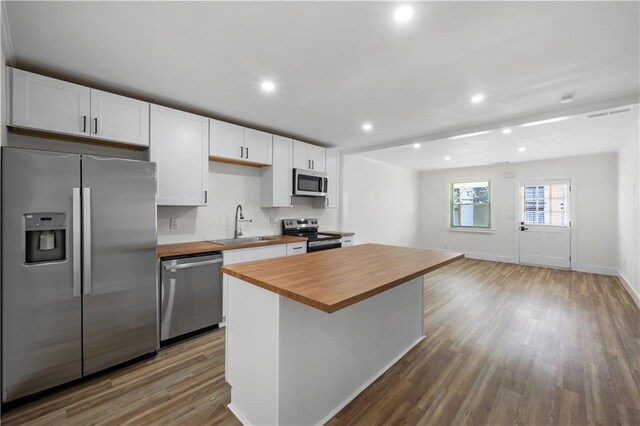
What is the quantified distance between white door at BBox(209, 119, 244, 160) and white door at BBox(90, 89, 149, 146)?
682 millimetres

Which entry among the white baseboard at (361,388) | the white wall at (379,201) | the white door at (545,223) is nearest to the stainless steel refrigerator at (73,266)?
the white baseboard at (361,388)

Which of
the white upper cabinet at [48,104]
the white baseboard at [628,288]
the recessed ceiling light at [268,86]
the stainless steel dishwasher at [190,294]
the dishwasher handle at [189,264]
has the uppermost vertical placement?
→ the recessed ceiling light at [268,86]

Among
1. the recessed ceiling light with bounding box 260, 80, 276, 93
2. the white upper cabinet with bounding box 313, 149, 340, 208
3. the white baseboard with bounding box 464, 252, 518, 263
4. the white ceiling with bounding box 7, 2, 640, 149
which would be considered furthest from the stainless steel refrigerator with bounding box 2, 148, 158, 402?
the white baseboard with bounding box 464, 252, 518, 263

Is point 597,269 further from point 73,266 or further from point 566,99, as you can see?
point 73,266

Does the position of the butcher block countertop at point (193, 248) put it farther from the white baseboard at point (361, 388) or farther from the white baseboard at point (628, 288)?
the white baseboard at point (628, 288)

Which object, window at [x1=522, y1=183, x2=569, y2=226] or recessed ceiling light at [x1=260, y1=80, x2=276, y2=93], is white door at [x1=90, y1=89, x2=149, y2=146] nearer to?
recessed ceiling light at [x1=260, y1=80, x2=276, y2=93]

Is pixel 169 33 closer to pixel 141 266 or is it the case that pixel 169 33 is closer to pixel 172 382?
pixel 141 266

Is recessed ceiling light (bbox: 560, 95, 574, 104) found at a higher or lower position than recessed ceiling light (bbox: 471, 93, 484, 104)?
lower

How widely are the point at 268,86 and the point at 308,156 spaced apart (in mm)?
1867

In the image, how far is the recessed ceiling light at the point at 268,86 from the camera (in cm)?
245

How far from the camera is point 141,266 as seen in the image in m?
2.33

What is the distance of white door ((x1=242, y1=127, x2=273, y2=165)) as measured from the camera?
352 centimetres

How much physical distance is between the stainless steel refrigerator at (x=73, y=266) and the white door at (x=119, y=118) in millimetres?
458

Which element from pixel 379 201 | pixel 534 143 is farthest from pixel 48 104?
pixel 534 143
